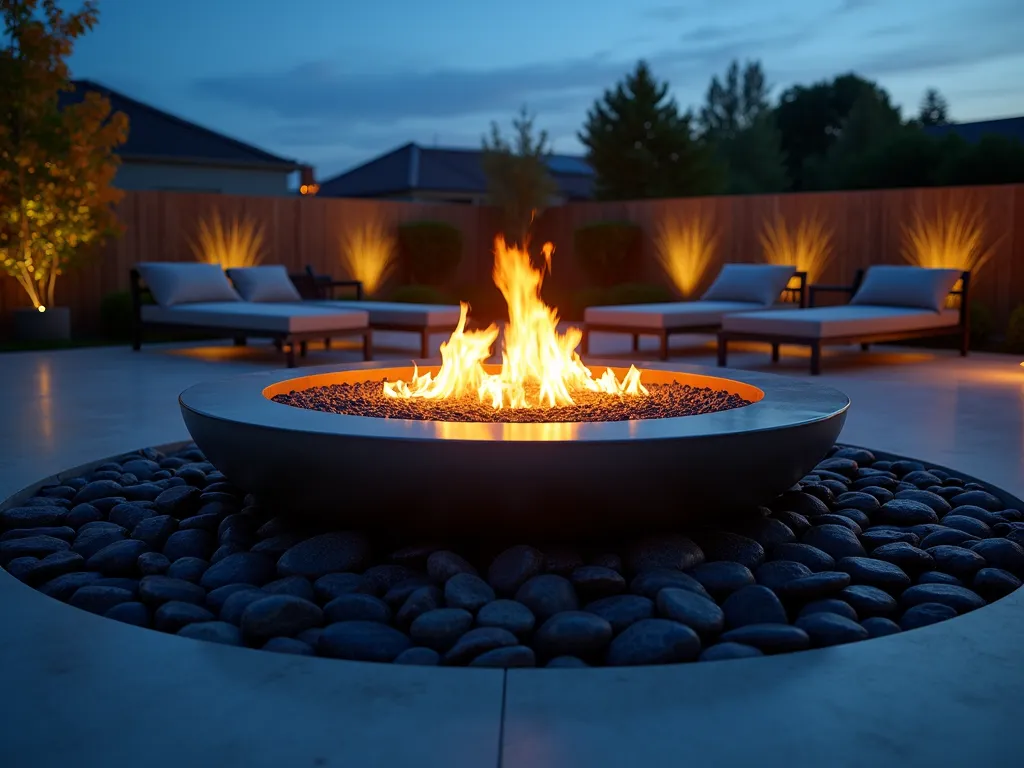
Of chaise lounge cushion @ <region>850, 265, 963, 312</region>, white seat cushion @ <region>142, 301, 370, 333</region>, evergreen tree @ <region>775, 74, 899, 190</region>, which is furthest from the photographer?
evergreen tree @ <region>775, 74, 899, 190</region>

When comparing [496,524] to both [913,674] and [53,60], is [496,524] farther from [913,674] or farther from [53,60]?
[53,60]

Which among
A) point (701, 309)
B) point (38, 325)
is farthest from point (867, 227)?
point (38, 325)

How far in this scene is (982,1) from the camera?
20016mm

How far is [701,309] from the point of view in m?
9.21

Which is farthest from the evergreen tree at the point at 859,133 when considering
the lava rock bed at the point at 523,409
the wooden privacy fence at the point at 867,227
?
the lava rock bed at the point at 523,409

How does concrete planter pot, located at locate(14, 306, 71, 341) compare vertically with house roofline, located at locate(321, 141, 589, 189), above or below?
below

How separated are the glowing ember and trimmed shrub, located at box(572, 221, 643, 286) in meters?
9.92

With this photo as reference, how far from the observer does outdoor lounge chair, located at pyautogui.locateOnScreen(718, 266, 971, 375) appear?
26.5 feet

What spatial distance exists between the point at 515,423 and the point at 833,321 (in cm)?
559

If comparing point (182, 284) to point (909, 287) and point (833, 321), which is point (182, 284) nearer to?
point (833, 321)

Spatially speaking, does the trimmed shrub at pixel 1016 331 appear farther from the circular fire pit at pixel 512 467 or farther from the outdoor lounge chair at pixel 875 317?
the circular fire pit at pixel 512 467

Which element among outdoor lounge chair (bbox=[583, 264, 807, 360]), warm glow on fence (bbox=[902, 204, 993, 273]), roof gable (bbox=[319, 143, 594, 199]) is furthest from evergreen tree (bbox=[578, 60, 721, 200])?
outdoor lounge chair (bbox=[583, 264, 807, 360])

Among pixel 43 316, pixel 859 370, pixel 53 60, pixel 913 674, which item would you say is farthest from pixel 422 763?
pixel 53 60

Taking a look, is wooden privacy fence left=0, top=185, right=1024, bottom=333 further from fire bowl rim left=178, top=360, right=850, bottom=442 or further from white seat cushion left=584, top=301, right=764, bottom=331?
fire bowl rim left=178, top=360, right=850, bottom=442
